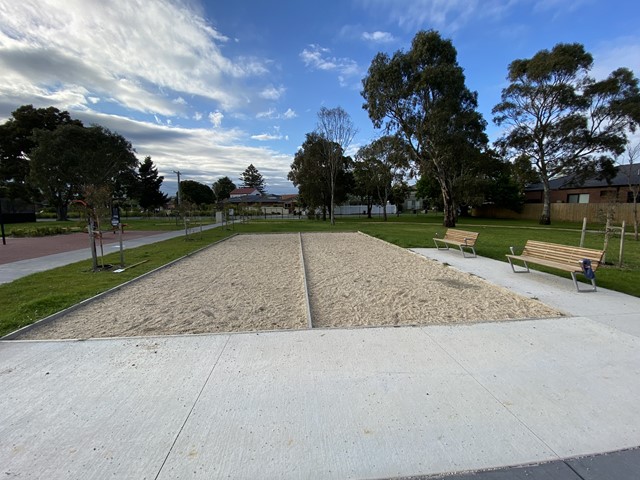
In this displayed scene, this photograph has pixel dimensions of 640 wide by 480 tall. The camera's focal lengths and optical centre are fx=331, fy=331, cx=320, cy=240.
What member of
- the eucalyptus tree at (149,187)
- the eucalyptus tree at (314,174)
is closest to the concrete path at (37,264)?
the eucalyptus tree at (314,174)

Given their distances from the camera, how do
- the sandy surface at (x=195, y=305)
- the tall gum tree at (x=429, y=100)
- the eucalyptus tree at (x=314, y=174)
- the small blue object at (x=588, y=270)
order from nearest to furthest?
the sandy surface at (x=195, y=305), the small blue object at (x=588, y=270), the tall gum tree at (x=429, y=100), the eucalyptus tree at (x=314, y=174)

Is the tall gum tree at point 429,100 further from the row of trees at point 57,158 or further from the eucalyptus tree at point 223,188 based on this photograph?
the eucalyptus tree at point 223,188

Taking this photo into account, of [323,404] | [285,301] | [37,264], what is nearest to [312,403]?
[323,404]

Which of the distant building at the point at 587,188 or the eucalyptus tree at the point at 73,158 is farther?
the distant building at the point at 587,188

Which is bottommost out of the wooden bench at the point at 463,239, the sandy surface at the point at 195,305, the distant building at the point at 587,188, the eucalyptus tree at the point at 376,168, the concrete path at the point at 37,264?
the concrete path at the point at 37,264

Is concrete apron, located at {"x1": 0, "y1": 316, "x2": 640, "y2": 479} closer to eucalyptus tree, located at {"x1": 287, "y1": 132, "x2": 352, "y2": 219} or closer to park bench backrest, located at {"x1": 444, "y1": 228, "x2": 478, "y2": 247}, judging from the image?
park bench backrest, located at {"x1": 444, "y1": 228, "x2": 478, "y2": 247}

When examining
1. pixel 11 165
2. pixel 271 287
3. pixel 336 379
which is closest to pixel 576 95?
pixel 271 287

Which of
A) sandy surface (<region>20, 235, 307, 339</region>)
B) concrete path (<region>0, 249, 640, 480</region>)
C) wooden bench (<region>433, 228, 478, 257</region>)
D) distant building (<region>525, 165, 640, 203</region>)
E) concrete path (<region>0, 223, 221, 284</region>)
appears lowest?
concrete path (<region>0, 223, 221, 284</region>)

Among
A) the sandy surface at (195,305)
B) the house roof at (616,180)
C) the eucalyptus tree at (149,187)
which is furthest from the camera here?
the eucalyptus tree at (149,187)

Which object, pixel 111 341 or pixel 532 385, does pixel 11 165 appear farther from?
pixel 532 385

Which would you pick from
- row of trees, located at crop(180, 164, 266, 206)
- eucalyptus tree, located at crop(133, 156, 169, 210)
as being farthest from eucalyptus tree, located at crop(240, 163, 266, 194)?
eucalyptus tree, located at crop(133, 156, 169, 210)

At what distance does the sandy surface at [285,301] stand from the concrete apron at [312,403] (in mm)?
628

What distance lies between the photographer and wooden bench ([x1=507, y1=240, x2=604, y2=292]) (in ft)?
21.2

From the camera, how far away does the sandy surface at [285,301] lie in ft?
15.9
